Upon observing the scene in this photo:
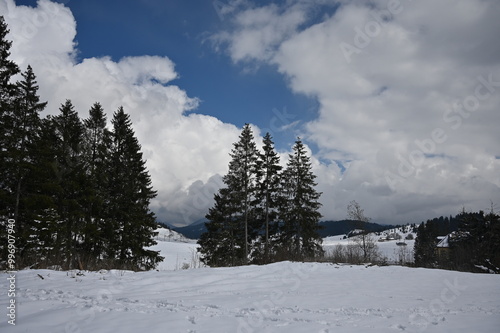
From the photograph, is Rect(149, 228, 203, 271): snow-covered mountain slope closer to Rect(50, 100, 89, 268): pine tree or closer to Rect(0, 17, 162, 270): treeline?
Rect(0, 17, 162, 270): treeline

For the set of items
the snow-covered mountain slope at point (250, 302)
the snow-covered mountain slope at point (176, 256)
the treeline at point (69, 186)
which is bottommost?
the snow-covered mountain slope at point (176, 256)

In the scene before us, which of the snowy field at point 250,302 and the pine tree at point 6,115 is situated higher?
the pine tree at point 6,115

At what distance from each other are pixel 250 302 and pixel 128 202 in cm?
1719

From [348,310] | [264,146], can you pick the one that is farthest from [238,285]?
[264,146]

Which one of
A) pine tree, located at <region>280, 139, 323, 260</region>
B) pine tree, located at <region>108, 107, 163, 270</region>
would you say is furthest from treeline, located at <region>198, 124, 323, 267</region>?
pine tree, located at <region>108, 107, 163, 270</region>

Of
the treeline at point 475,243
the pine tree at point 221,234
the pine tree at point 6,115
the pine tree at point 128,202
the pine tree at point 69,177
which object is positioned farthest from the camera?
the treeline at point 475,243

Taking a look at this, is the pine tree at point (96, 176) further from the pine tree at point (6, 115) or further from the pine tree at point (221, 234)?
the pine tree at point (221, 234)

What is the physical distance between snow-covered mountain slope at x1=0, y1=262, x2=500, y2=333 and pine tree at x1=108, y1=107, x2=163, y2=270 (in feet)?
33.0

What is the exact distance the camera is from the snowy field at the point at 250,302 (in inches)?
204

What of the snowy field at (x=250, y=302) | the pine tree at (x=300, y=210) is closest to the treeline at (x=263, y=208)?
→ the pine tree at (x=300, y=210)

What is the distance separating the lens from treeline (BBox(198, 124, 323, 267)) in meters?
28.0

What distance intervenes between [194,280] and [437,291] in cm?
841

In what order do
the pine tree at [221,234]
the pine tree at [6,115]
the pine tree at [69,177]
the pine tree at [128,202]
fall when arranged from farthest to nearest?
the pine tree at [221,234], the pine tree at [128,202], the pine tree at [69,177], the pine tree at [6,115]

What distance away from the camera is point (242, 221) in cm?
2897
